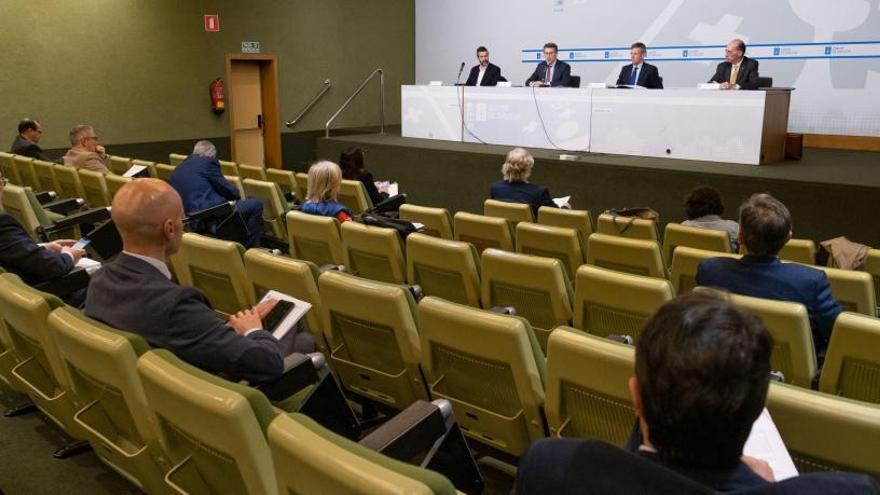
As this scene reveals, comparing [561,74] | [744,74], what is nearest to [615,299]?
[744,74]

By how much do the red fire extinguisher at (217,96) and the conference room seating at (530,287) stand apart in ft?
26.4

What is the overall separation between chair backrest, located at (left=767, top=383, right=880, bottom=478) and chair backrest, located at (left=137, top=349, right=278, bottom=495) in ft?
3.52

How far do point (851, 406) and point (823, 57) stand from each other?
8.06 m

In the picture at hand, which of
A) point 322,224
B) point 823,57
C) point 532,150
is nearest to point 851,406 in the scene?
point 322,224

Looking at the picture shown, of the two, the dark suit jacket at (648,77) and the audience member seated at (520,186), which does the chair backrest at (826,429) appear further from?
the dark suit jacket at (648,77)

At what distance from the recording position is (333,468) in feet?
3.78

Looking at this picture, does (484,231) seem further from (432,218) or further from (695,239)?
(695,239)

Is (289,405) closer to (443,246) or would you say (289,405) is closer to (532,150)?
(443,246)

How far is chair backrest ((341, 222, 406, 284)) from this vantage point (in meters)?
3.63

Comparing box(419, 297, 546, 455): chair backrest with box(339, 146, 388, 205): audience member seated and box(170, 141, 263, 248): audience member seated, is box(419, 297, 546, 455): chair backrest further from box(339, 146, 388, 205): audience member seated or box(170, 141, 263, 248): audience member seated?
box(339, 146, 388, 205): audience member seated

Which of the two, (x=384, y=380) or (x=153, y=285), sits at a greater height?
(x=153, y=285)

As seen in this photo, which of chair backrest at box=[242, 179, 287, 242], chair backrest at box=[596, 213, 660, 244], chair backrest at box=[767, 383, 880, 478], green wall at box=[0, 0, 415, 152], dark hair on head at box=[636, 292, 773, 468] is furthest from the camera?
green wall at box=[0, 0, 415, 152]

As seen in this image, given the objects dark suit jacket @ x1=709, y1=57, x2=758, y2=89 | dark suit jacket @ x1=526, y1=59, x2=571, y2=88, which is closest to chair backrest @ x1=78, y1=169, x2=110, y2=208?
dark suit jacket @ x1=526, y1=59, x2=571, y2=88

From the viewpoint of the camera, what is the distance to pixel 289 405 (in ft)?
7.39
